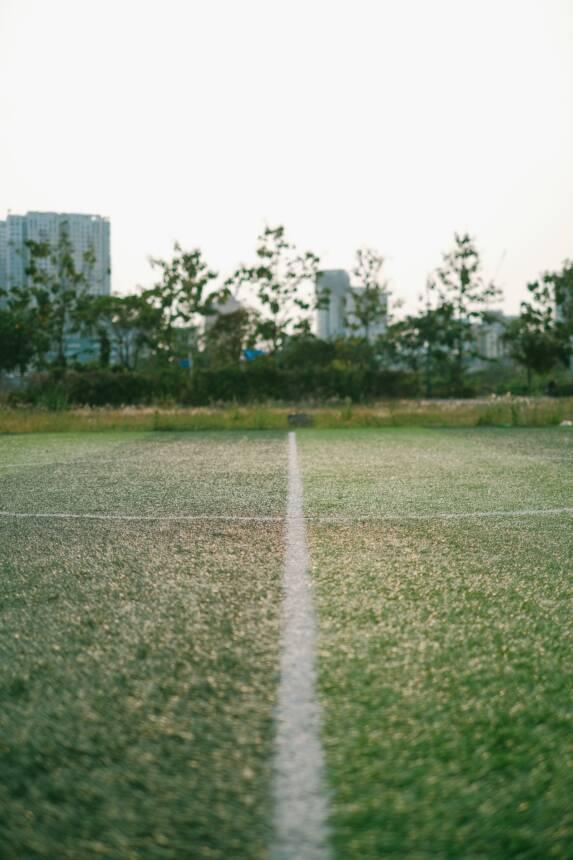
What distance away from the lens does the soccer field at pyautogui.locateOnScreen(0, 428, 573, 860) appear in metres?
1.01

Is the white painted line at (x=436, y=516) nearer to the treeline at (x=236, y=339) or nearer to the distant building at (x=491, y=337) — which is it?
the treeline at (x=236, y=339)

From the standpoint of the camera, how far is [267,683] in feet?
5.00

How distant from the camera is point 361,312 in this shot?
3947 centimetres

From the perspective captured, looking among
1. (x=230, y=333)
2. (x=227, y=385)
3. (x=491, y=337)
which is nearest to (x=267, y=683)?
(x=227, y=385)

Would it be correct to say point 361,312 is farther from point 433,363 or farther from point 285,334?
point 433,363

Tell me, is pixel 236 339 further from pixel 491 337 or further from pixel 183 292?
pixel 491 337

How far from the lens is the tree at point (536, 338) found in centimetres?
4316

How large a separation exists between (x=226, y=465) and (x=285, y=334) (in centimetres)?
2887

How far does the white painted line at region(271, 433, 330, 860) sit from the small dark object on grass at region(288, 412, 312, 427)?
1280 cm

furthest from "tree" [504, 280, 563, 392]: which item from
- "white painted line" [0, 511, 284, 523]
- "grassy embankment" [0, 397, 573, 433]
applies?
"white painted line" [0, 511, 284, 523]

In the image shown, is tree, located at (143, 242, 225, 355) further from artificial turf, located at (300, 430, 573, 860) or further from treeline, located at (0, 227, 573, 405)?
artificial turf, located at (300, 430, 573, 860)

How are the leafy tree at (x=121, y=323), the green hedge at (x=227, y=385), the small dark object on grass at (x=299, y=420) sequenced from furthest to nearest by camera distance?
the leafy tree at (x=121, y=323) < the green hedge at (x=227, y=385) < the small dark object on grass at (x=299, y=420)

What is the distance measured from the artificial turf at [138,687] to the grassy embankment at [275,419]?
1079 cm

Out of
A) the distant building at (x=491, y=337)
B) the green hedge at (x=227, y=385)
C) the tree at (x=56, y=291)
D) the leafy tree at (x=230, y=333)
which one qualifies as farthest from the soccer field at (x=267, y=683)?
the leafy tree at (x=230, y=333)
